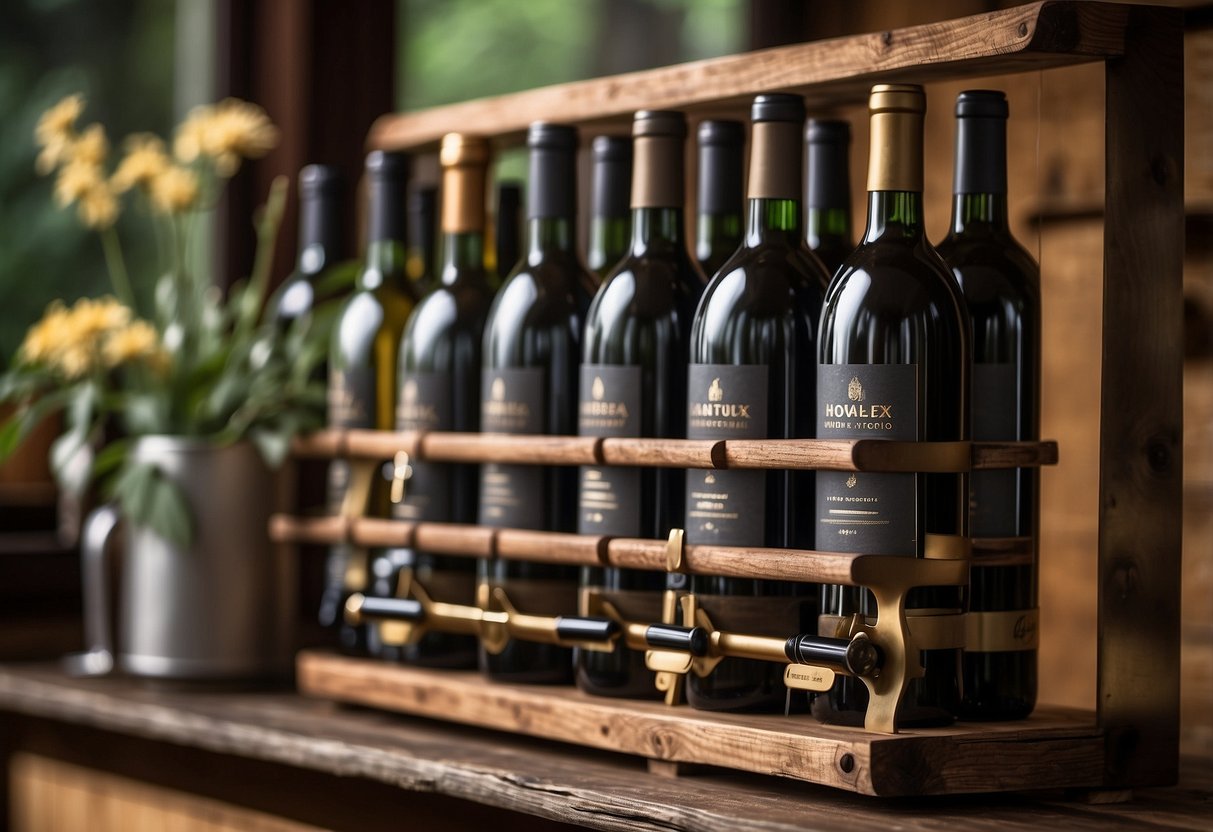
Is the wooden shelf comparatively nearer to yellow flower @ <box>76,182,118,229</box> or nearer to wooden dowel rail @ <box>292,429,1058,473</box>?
wooden dowel rail @ <box>292,429,1058,473</box>

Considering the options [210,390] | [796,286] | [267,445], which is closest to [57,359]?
[210,390]

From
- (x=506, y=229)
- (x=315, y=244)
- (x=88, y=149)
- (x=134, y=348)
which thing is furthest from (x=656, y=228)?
(x=88, y=149)

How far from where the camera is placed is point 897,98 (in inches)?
41.1

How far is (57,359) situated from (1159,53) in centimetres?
113

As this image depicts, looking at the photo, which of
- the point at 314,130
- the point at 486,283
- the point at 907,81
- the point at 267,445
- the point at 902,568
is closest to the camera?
the point at 902,568

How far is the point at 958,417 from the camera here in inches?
41.3

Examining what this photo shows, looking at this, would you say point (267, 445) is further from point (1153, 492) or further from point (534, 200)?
point (1153, 492)

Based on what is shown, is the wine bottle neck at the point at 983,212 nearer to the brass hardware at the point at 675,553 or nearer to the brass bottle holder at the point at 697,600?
the brass bottle holder at the point at 697,600

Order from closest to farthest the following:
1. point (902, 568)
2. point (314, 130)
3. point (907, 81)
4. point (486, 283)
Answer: point (902, 568) → point (907, 81) → point (486, 283) → point (314, 130)

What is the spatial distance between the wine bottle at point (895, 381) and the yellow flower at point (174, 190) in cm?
85

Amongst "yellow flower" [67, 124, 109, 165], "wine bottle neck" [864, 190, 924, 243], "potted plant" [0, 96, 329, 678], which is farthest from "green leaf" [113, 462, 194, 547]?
"wine bottle neck" [864, 190, 924, 243]

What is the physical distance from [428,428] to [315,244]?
0.36m

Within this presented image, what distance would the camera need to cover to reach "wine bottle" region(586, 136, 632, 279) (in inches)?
49.4

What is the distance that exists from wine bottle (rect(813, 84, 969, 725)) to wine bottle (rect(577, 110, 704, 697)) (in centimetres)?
16
